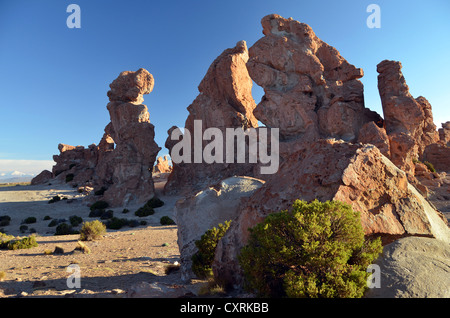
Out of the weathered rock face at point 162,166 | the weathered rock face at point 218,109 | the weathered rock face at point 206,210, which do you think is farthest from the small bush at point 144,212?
the weathered rock face at point 162,166

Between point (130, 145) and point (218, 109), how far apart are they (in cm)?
1265

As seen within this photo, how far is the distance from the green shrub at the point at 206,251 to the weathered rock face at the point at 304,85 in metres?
20.0

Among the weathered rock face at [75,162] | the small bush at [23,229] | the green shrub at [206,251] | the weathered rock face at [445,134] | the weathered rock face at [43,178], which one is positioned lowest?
the small bush at [23,229]

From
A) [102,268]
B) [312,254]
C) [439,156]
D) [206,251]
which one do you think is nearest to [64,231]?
[102,268]

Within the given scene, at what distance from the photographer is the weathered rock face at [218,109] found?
109 ft

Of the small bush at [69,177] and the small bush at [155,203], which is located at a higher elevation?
the small bush at [69,177]

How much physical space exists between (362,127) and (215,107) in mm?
17893

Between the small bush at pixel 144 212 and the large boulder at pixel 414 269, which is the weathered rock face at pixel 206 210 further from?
the small bush at pixel 144 212

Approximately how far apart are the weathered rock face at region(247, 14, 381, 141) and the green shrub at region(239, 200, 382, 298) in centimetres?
2180

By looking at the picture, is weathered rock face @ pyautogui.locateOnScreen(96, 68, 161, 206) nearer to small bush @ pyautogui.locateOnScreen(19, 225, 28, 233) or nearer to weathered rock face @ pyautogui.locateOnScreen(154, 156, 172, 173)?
small bush @ pyautogui.locateOnScreen(19, 225, 28, 233)

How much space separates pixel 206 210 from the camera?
9414 mm

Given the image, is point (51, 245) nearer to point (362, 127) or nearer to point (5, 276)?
point (5, 276)

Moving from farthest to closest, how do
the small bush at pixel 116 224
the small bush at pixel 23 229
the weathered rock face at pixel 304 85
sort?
the weathered rock face at pixel 304 85 < the small bush at pixel 116 224 < the small bush at pixel 23 229
